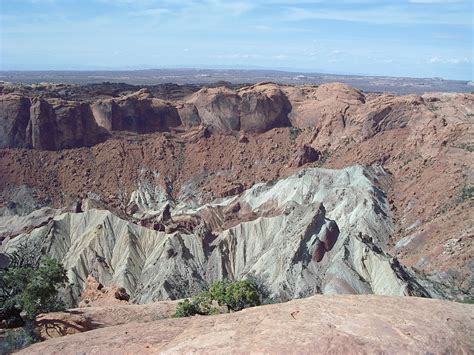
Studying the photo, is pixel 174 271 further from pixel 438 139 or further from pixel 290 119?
pixel 290 119

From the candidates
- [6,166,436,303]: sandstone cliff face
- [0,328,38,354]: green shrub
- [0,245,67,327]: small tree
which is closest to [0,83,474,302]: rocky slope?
[6,166,436,303]: sandstone cliff face

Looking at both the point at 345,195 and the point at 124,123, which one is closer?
the point at 345,195

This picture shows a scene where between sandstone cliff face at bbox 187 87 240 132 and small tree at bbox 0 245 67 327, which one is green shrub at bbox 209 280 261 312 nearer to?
small tree at bbox 0 245 67 327

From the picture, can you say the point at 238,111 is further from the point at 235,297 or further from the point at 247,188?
the point at 235,297

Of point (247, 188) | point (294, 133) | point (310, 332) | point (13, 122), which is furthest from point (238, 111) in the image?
point (310, 332)

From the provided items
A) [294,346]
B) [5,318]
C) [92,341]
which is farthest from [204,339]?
[5,318]

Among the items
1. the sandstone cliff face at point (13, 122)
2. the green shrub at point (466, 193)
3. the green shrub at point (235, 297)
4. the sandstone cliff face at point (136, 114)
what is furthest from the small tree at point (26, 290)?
the sandstone cliff face at point (136, 114)

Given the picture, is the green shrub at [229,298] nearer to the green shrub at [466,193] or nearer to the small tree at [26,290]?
the small tree at [26,290]
